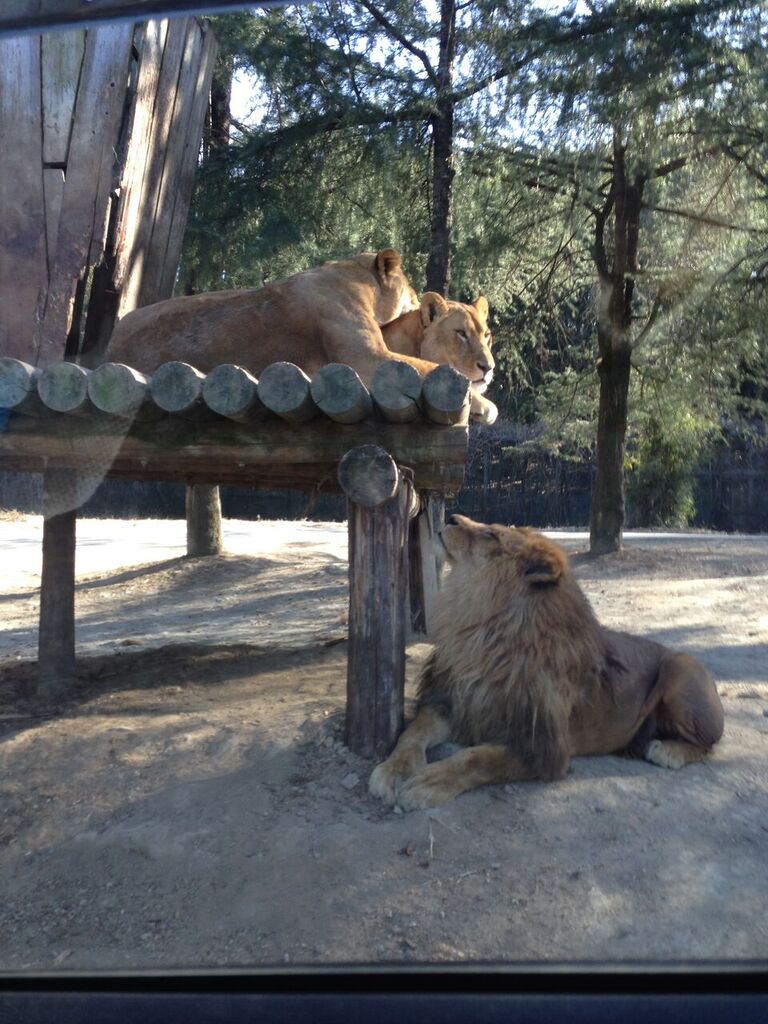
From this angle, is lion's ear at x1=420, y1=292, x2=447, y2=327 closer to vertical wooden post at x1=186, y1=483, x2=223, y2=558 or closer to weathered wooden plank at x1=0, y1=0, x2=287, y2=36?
weathered wooden plank at x1=0, y1=0, x2=287, y2=36

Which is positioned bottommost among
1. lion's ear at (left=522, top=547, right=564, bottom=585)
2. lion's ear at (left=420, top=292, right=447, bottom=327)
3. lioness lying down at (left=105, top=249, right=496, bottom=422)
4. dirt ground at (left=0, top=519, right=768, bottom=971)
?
dirt ground at (left=0, top=519, right=768, bottom=971)

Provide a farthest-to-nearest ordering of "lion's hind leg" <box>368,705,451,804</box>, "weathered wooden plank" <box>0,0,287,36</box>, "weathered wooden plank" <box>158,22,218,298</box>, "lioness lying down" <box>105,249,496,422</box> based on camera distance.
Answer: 1. "weathered wooden plank" <box>158,22,218,298</box>
2. "lioness lying down" <box>105,249,496,422</box>
3. "lion's hind leg" <box>368,705,451,804</box>
4. "weathered wooden plank" <box>0,0,287,36</box>

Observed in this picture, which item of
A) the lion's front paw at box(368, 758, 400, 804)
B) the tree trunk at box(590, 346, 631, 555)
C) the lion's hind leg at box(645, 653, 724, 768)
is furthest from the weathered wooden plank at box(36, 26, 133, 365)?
the tree trunk at box(590, 346, 631, 555)

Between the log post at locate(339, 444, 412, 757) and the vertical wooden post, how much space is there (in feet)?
23.3

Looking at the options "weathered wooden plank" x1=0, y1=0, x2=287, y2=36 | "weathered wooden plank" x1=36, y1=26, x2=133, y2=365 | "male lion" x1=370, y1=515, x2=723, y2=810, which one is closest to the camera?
"weathered wooden plank" x1=0, y1=0, x2=287, y2=36

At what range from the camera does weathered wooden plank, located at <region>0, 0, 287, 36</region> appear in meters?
2.57

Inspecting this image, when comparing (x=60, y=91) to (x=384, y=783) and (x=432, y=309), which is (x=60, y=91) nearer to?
(x=432, y=309)

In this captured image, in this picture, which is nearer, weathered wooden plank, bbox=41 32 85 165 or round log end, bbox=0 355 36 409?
round log end, bbox=0 355 36 409

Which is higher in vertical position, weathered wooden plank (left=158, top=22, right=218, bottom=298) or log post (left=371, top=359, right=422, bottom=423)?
weathered wooden plank (left=158, top=22, right=218, bottom=298)

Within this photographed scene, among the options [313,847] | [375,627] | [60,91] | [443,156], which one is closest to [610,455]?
[443,156]

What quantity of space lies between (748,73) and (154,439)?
6308 mm

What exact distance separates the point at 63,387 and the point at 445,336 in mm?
3002

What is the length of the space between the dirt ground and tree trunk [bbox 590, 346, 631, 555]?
23.0 ft

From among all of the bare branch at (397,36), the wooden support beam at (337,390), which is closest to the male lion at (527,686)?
the wooden support beam at (337,390)
